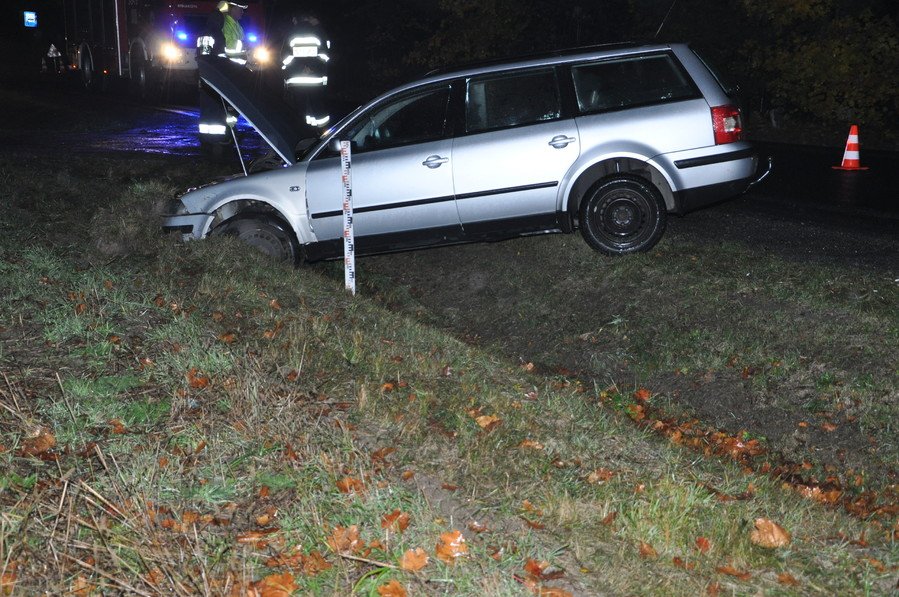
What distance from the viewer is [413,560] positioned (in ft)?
12.1

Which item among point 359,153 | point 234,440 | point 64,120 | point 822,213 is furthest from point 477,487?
point 64,120

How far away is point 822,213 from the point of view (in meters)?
10.8

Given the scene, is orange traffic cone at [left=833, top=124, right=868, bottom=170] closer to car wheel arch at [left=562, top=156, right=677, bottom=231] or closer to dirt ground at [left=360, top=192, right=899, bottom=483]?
dirt ground at [left=360, top=192, right=899, bottom=483]

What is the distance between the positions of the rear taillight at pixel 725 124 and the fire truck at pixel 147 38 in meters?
13.0

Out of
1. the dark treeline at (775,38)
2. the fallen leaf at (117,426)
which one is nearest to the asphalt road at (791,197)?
the dark treeline at (775,38)

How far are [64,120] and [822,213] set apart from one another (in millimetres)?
15777

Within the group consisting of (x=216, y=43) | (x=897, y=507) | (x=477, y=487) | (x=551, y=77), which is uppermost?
(x=216, y=43)

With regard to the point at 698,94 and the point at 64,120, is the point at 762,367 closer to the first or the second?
the point at 698,94

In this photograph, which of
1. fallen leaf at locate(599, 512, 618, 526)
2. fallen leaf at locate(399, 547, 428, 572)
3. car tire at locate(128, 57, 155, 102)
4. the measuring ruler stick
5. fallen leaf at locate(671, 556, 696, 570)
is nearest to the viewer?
fallen leaf at locate(399, 547, 428, 572)

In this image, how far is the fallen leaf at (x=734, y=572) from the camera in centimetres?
373

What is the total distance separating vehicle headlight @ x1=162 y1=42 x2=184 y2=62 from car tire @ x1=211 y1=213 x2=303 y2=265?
A: 48.9ft

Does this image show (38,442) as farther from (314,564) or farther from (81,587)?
(314,564)

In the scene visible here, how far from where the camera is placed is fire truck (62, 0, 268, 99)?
21.9 metres

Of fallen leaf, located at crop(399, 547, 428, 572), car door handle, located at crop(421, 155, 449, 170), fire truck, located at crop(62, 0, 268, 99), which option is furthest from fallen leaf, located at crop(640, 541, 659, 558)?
fire truck, located at crop(62, 0, 268, 99)
